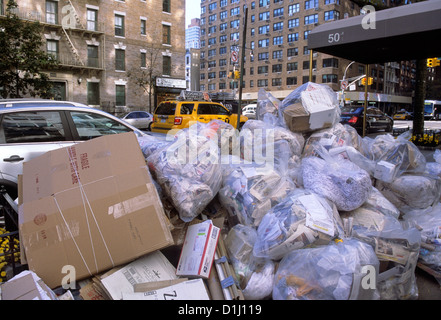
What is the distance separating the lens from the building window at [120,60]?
90.7 ft

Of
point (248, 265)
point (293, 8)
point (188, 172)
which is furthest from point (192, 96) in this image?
point (293, 8)

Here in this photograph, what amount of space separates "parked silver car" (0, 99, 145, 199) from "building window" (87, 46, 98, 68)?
80.9 ft

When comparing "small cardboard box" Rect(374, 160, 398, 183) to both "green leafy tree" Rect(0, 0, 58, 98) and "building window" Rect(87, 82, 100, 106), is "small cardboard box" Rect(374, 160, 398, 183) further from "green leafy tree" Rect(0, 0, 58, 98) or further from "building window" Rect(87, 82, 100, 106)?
"building window" Rect(87, 82, 100, 106)

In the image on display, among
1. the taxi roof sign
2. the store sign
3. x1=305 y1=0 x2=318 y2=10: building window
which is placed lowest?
the taxi roof sign

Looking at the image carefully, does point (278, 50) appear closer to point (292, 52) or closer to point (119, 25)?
point (292, 52)

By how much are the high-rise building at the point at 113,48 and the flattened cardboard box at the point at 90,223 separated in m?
25.4

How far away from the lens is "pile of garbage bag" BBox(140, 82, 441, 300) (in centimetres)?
213

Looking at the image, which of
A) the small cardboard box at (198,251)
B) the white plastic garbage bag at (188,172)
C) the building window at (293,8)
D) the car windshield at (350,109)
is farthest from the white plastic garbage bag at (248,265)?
the building window at (293,8)

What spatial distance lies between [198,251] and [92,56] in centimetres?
2782

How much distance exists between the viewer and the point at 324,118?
12.3 feet

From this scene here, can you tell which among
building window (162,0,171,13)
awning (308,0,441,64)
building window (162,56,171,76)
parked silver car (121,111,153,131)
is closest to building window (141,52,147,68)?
building window (162,56,171,76)

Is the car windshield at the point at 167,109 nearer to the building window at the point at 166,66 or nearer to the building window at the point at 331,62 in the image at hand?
the building window at the point at 166,66

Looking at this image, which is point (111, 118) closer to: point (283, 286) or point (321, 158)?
point (321, 158)
